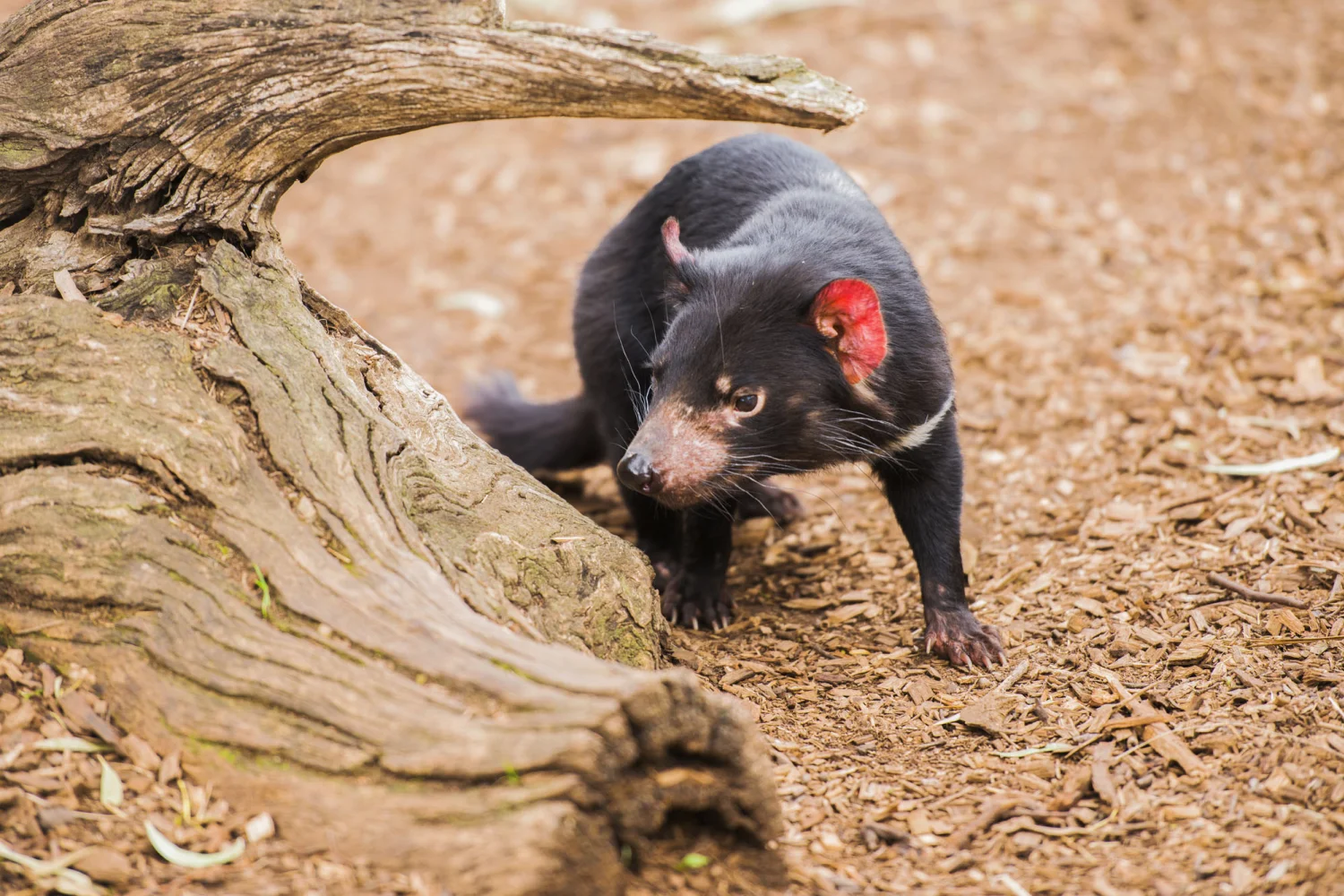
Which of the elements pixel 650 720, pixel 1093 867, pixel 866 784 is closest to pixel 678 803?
pixel 650 720

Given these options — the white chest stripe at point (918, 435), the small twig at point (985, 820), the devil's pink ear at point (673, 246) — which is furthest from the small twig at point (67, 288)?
the small twig at point (985, 820)

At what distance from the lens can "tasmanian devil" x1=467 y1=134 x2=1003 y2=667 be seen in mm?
2855

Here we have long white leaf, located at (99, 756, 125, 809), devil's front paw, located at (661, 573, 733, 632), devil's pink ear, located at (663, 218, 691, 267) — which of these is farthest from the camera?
devil's front paw, located at (661, 573, 733, 632)

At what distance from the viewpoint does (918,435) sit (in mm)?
3117

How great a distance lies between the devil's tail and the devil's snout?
130 cm

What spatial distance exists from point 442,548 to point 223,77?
4.16ft

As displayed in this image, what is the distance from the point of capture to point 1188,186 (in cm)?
590

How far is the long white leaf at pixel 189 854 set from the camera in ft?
6.27

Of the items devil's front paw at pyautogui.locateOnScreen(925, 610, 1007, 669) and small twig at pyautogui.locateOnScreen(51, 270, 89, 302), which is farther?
devil's front paw at pyautogui.locateOnScreen(925, 610, 1007, 669)

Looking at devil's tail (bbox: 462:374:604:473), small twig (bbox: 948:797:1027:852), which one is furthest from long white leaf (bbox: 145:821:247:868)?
devil's tail (bbox: 462:374:604:473)

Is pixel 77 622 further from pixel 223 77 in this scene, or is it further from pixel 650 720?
pixel 223 77

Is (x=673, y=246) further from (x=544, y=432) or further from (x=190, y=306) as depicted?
(x=544, y=432)

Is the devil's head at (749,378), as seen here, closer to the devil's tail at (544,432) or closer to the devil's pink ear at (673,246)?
the devil's pink ear at (673,246)

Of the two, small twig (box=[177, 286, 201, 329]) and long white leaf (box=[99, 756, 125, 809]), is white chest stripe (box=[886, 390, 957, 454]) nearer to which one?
small twig (box=[177, 286, 201, 329])
